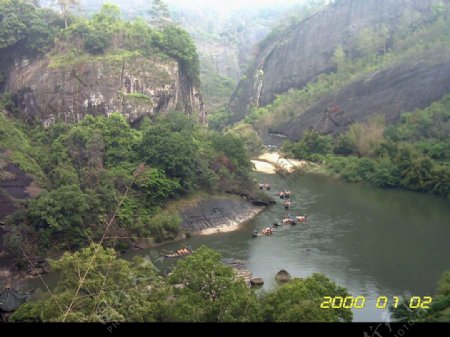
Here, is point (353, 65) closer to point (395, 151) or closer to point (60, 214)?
point (395, 151)

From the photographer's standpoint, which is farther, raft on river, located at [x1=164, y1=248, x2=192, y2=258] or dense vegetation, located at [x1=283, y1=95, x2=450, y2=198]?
dense vegetation, located at [x1=283, y1=95, x2=450, y2=198]

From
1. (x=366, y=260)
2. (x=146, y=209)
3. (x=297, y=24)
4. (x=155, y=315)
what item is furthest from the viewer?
(x=297, y=24)

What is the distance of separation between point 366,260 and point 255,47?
93546mm

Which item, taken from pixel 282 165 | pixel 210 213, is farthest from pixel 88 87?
pixel 282 165

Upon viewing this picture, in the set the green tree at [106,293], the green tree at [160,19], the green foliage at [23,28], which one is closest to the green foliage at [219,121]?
the green tree at [160,19]

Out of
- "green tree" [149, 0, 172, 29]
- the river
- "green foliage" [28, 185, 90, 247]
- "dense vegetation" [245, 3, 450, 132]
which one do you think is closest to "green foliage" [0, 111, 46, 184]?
"green foliage" [28, 185, 90, 247]

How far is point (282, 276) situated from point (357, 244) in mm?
8087

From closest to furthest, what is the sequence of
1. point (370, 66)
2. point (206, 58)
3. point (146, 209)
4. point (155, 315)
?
1. point (155, 315)
2. point (146, 209)
3. point (370, 66)
4. point (206, 58)

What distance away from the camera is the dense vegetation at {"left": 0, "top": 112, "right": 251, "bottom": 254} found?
123 ft

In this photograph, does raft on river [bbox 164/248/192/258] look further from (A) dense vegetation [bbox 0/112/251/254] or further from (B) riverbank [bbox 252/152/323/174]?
(B) riverbank [bbox 252/152/323/174]

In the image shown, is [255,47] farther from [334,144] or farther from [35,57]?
[35,57]

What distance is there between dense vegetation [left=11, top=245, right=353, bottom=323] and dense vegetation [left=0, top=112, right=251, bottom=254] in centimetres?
1539

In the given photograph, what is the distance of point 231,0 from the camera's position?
196 m
